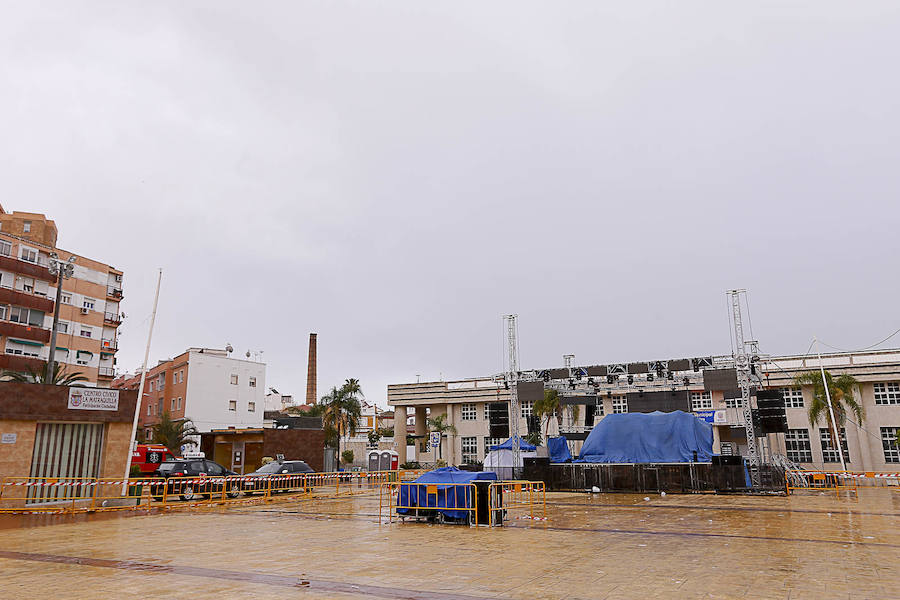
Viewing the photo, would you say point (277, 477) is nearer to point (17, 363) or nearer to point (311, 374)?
point (17, 363)

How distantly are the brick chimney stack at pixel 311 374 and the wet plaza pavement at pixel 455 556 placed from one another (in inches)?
2531

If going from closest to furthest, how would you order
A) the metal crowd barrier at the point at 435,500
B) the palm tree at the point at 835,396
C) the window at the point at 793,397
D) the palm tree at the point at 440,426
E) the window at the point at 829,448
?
the metal crowd barrier at the point at 435,500
the palm tree at the point at 835,396
the window at the point at 829,448
the window at the point at 793,397
the palm tree at the point at 440,426

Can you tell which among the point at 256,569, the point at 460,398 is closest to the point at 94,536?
the point at 256,569

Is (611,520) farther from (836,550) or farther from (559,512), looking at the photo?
(836,550)

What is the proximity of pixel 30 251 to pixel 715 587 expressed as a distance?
55585 millimetres

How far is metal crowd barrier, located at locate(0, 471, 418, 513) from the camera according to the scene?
800 inches

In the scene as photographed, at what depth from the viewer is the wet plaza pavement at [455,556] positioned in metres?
8.12

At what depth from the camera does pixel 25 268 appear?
47.7m

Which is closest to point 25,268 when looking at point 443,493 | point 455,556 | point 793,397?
point 443,493

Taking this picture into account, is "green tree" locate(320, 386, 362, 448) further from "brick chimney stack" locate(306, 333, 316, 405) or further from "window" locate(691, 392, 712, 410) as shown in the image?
"window" locate(691, 392, 712, 410)

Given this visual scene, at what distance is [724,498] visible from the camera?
25797 mm

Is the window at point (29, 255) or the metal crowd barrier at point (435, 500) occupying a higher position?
the window at point (29, 255)

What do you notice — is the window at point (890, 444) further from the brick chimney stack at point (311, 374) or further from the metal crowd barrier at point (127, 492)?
the brick chimney stack at point (311, 374)

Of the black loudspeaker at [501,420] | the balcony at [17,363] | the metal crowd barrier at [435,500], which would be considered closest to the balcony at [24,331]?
the balcony at [17,363]
